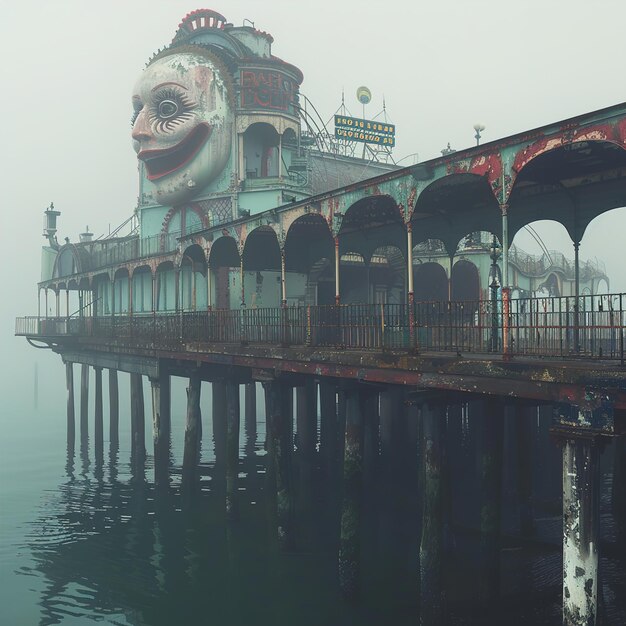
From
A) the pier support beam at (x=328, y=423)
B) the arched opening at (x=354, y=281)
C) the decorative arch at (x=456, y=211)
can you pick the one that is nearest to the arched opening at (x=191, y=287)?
the arched opening at (x=354, y=281)

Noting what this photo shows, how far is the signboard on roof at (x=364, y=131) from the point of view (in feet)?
117

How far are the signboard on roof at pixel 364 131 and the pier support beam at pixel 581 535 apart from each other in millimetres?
29786

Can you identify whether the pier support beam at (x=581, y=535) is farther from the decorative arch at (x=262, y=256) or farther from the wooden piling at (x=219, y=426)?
the wooden piling at (x=219, y=426)

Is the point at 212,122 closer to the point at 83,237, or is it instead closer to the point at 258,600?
the point at 83,237

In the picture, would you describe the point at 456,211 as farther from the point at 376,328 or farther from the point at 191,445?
the point at 191,445

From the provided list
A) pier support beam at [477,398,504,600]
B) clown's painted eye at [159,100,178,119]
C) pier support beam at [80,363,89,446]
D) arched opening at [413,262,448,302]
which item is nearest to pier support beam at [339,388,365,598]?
pier support beam at [477,398,504,600]

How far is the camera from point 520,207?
15.6 meters

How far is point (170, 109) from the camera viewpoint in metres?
31.2

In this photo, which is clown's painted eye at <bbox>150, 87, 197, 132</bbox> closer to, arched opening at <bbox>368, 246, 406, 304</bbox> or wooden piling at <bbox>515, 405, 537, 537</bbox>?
arched opening at <bbox>368, 246, 406, 304</bbox>

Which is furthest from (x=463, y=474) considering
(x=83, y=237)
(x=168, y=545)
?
(x=83, y=237)

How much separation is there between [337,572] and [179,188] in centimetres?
2123

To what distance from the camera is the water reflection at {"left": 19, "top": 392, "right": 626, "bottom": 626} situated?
12.9 meters

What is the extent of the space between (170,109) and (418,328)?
2287 cm

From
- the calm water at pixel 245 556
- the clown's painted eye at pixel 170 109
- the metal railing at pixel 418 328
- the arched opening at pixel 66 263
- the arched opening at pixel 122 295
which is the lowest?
the calm water at pixel 245 556
